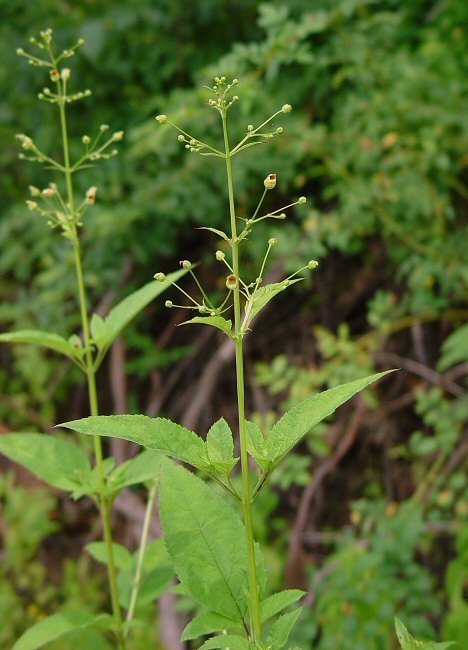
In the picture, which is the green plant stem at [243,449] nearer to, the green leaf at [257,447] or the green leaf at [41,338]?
the green leaf at [257,447]

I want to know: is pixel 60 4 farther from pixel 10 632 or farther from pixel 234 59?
pixel 10 632

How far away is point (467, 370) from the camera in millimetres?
2707

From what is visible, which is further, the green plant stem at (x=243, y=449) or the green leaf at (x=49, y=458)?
the green leaf at (x=49, y=458)

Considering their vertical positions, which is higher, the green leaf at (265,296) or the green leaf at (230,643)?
the green leaf at (265,296)

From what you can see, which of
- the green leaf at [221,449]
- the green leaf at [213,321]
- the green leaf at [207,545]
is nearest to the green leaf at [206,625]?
the green leaf at [207,545]

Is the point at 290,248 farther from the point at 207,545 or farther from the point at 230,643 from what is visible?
the point at 230,643

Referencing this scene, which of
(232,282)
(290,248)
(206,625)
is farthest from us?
(290,248)

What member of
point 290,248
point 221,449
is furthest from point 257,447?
point 290,248

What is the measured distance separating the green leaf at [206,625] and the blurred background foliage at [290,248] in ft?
4.97

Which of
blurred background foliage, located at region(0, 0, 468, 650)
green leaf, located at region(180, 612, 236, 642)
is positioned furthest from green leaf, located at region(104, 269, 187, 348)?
blurred background foliage, located at region(0, 0, 468, 650)

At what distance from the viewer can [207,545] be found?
771 millimetres

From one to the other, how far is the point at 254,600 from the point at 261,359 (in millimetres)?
2643

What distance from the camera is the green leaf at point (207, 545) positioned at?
76 centimetres

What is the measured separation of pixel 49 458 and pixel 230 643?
49cm
